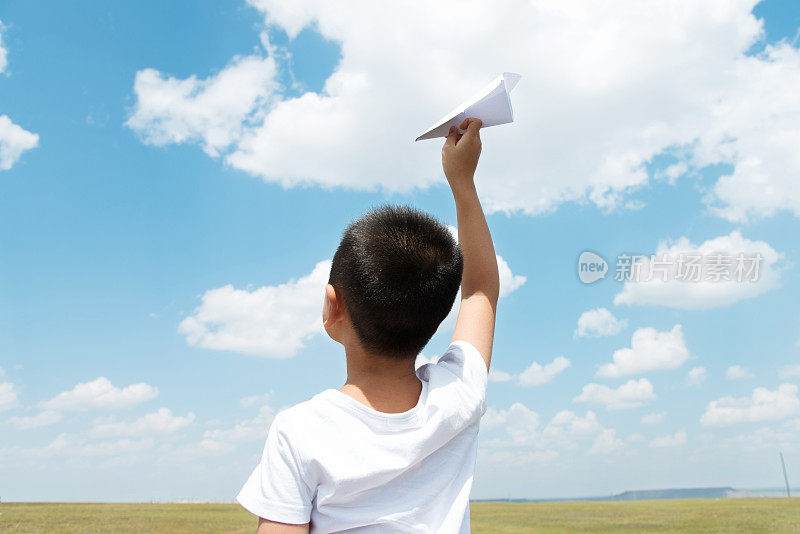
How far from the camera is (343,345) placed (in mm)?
2092

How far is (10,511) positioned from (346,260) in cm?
2578

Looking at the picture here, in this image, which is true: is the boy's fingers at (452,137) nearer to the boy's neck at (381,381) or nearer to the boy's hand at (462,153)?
the boy's hand at (462,153)

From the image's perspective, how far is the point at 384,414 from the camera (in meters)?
1.87

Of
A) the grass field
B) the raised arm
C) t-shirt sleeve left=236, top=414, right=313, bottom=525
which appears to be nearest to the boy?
t-shirt sleeve left=236, top=414, right=313, bottom=525

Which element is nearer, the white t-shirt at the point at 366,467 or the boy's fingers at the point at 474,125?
the white t-shirt at the point at 366,467

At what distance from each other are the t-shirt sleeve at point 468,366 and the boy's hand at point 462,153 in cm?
72

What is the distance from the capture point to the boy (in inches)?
69.7

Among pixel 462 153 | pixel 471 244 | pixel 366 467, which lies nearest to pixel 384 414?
pixel 366 467

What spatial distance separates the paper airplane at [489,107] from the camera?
227cm

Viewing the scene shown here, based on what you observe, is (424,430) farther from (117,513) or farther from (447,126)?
(117,513)

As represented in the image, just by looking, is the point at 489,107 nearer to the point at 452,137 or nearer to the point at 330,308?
the point at 452,137

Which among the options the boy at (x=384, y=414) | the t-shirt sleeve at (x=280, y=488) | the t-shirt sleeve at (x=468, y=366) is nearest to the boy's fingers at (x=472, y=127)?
the boy at (x=384, y=414)

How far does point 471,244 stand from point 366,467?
3.59ft

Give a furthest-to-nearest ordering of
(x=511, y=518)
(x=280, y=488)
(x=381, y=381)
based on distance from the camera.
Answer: (x=511, y=518) < (x=381, y=381) < (x=280, y=488)
